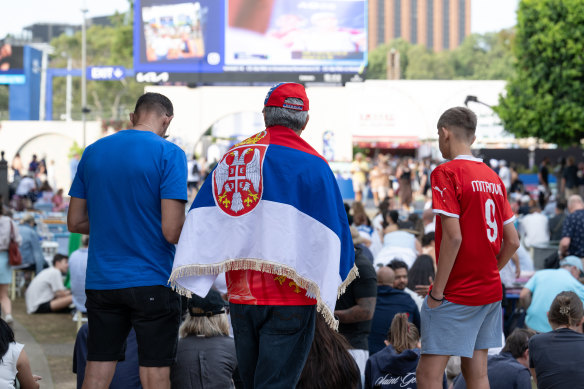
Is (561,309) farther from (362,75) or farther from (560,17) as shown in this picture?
(560,17)

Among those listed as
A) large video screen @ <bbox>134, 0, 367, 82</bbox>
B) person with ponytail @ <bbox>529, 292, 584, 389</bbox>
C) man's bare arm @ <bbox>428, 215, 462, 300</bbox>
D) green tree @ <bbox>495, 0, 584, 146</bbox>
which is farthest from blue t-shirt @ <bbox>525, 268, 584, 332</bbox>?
green tree @ <bbox>495, 0, 584, 146</bbox>

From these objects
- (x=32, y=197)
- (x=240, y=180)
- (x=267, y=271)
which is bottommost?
(x=32, y=197)

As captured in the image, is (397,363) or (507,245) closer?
(507,245)

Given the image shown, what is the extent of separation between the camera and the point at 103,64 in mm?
72000

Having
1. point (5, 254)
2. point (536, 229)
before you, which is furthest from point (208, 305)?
point (536, 229)

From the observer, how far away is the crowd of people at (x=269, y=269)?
329 centimetres

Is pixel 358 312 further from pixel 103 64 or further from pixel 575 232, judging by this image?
pixel 103 64

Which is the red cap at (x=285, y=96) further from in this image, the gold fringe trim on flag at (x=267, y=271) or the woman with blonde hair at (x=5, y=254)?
the woman with blonde hair at (x=5, y=254)

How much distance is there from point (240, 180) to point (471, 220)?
1.17 m

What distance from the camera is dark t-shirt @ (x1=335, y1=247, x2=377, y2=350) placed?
5.57m

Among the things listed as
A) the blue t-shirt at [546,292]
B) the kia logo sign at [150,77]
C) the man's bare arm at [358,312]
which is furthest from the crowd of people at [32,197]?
the man's bare arm at [358,312]

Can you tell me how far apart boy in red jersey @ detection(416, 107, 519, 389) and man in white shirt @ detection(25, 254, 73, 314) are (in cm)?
801

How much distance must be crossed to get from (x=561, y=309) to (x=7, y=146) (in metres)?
41.8

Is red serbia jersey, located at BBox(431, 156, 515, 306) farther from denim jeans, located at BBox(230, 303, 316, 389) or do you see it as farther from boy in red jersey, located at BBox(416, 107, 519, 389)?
denim jeans, located at BBox(230, 303, 316, 389)
